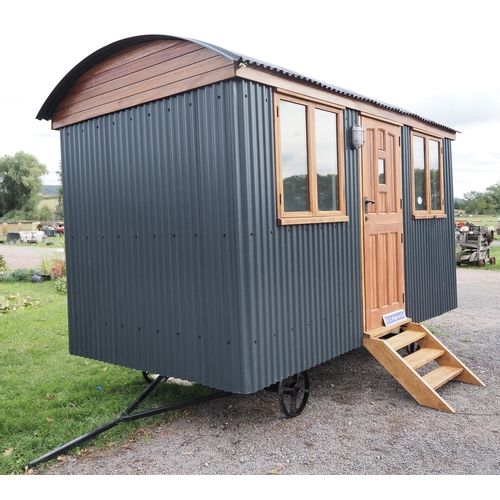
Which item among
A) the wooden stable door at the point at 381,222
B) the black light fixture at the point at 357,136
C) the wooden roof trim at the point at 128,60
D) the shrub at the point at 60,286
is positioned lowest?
the shrub at the point at 60,286

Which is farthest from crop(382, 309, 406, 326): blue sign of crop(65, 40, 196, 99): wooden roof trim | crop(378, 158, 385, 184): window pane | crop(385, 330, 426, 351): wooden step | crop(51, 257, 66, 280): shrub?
crop(51, 257, 66, 280): shrub

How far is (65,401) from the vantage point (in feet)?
16.8

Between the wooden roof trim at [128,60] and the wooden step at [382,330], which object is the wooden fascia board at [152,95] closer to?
the wooden roof trim at [128,60]

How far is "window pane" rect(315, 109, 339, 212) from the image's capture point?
4598mm

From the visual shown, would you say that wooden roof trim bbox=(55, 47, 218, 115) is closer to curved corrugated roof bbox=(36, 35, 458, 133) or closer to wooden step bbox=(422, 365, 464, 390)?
curved corrugated roof bbox=(36, 35, 458, 133)

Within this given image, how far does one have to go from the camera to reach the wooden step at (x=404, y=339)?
528 cm

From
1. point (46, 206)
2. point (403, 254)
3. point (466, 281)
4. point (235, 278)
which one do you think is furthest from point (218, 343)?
point (46, 206)

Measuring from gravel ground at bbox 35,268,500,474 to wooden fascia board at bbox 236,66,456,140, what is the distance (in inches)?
112

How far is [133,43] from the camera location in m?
4.55

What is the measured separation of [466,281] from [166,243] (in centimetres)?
1169

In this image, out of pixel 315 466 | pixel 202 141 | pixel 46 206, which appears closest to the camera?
pixel 315 466

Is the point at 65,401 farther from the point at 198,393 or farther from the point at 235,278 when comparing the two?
the point at 235,278

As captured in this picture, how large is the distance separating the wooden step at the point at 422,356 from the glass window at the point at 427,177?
1.63 meters

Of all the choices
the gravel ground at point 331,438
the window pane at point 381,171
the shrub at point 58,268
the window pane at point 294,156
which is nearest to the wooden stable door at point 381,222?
the window pane at point 381,171
